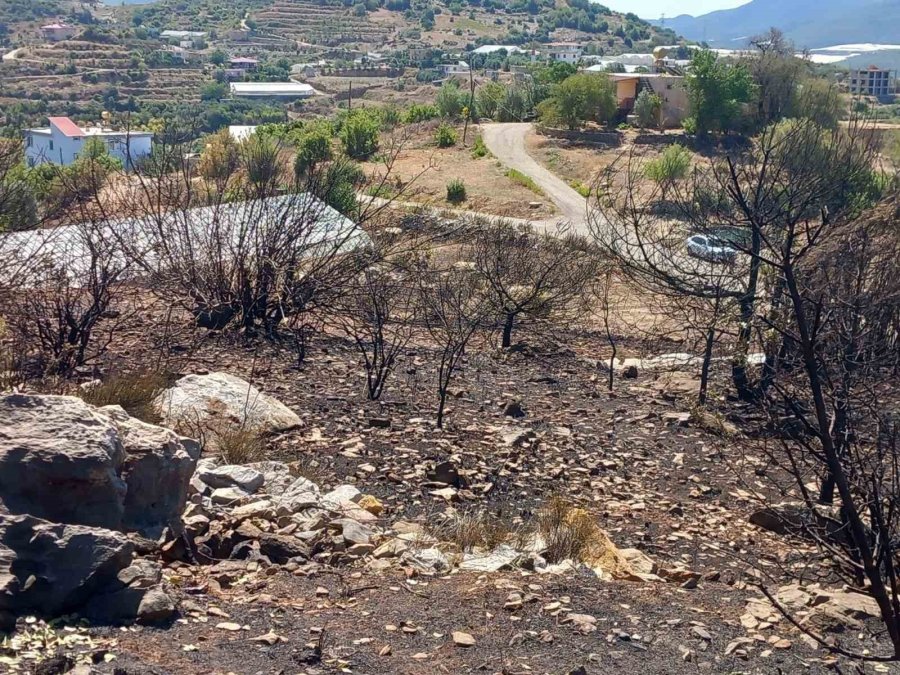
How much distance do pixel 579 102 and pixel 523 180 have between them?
11.2 metres

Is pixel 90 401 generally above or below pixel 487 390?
above

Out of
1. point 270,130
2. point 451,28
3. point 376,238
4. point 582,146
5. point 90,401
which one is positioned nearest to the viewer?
point 90,401

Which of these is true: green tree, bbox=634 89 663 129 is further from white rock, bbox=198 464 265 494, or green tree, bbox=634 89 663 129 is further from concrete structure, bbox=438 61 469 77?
concrete structure, bbox=438 61 469 77

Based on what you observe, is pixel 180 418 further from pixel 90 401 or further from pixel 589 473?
pixel 589 473

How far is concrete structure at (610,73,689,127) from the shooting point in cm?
5250

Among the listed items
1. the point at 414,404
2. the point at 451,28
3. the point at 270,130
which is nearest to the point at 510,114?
the point at 270,130

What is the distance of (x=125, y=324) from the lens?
472 inches

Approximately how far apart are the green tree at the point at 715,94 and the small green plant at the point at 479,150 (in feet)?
32.9

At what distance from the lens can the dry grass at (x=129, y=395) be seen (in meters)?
7.61

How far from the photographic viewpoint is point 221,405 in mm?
8367

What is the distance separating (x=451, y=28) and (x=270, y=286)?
143005 millimetres

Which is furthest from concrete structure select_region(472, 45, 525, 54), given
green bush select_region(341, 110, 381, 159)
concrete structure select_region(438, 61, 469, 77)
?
green bush select_region(341, 110, 381, 159)

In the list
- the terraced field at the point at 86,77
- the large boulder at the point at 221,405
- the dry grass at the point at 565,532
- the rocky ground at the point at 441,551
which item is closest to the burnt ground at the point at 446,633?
the rocky ground at the point at 441,551

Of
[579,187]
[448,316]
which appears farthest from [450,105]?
[448,316]
